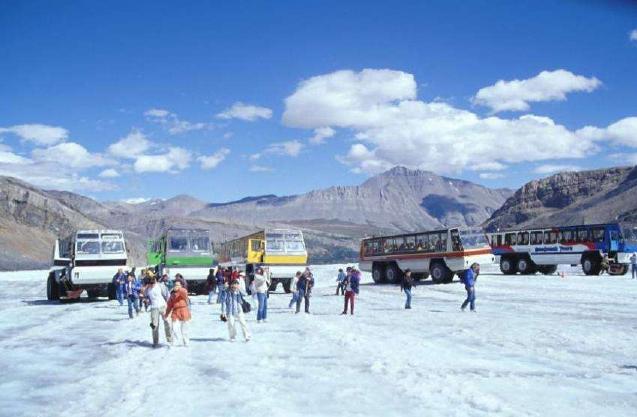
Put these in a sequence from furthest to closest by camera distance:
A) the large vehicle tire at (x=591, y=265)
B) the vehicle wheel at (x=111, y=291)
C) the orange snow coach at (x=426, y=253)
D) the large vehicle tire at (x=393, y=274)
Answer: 1. the large vehicle tire at (x=591, y=265)
2. the large vehicle tire at (x=393, y=274)
3. the orange snow coach at (x=426, y=253)
4. the vehicle wheel at (x=111, y=291)

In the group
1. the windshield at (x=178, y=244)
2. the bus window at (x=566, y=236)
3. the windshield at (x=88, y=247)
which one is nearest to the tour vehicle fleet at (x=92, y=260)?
the windshield at (x=88, y=247)

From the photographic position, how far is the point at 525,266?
45.1m

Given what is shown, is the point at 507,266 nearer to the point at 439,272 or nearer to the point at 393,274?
the point at 393,274

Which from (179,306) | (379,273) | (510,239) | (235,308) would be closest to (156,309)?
(179,306)

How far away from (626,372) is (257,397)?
632 cm

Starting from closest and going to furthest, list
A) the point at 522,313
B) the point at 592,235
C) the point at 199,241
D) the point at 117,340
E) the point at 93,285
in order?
the point at 117,340
the point at 522,313
the point at 93,285
the point at 199,241
the point at 592,235

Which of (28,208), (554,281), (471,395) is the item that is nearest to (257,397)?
(471,395)

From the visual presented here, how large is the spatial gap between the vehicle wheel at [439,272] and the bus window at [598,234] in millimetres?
10895

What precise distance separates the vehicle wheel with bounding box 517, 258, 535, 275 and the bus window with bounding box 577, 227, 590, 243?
467 cm

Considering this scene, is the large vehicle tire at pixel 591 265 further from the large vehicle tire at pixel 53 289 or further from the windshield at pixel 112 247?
the large vehicle tire at pixel 53 289

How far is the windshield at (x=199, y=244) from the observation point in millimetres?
33656

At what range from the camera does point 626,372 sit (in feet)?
36.0

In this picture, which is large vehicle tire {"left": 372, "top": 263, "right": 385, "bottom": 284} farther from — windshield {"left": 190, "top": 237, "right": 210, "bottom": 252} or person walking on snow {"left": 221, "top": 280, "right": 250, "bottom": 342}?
person walking on snow {"left": 221, "top": 280, "right": 250, "bottom": 342}

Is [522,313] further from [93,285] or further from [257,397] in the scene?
[93,285]
